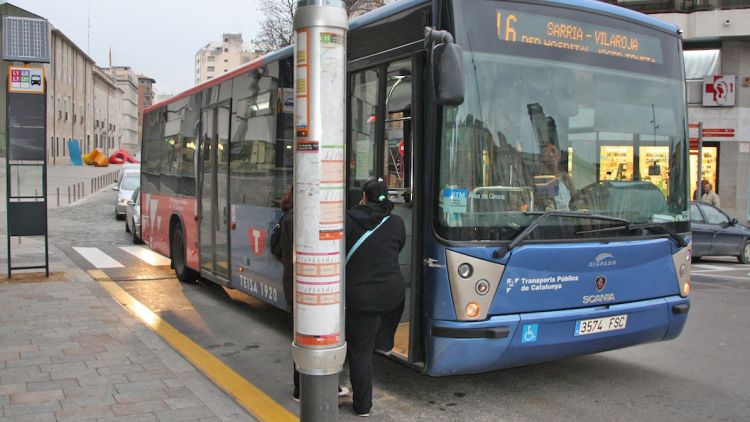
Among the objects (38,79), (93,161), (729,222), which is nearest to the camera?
(38,79)

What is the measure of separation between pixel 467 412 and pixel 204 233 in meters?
5.47

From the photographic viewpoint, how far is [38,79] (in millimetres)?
10562

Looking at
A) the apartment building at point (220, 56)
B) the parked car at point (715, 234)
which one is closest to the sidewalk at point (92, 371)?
the parked car at point (715, 234)

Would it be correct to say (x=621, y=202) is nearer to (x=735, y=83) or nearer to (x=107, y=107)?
(x=735, y=83)

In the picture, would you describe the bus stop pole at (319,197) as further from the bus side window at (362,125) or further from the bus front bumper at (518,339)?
the bus side window at (362,125)

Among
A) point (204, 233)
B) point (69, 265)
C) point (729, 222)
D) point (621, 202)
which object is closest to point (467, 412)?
point (621, 202)

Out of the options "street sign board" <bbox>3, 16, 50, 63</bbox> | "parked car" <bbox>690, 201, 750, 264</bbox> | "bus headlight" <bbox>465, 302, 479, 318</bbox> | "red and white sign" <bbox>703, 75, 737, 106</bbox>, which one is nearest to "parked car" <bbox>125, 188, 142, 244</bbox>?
"street sign board" <bbox>3, 16, 50, 63</bbox>

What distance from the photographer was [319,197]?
349 cm

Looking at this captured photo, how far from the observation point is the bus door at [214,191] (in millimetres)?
8906

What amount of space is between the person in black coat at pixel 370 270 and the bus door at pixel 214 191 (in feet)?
14.1

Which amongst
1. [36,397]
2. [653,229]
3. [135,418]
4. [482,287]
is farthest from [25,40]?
[653,229]

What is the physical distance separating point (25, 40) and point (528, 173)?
352 inches

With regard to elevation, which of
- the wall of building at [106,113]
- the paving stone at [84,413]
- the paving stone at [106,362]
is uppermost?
the wall of building at [106,113]

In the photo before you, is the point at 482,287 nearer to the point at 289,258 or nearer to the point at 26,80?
the point at 289,258
